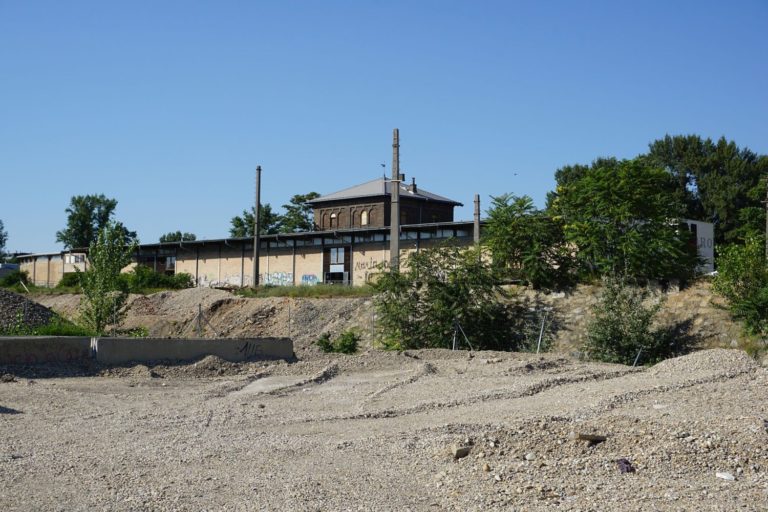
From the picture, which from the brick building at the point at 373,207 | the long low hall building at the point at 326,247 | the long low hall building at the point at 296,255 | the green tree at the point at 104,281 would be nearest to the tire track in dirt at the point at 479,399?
the green tree at the point at 104,281

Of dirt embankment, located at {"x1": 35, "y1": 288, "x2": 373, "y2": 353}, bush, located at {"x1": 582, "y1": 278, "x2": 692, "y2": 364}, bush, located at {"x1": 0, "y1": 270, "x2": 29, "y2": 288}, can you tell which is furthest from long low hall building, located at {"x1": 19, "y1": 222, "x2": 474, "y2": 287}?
bush, located at {"x1": 582, "y1": 278, "x2": 692, "y2": 364}

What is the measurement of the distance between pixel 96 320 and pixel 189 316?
54.3 ft

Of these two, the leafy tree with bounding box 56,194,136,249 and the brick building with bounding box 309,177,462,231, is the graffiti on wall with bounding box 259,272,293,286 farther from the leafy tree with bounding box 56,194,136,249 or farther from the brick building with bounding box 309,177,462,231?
the leafy tree with bounding box 56,194,136,249

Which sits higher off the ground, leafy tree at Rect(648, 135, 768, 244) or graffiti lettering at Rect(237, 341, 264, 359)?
leafy tree at Rect(648, 135, 768, 244)

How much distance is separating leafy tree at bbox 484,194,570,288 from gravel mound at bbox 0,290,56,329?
1603 cm

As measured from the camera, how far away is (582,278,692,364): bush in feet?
82.9

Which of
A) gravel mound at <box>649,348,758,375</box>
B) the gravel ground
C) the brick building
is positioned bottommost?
the gravel ground

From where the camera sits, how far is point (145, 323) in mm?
45438

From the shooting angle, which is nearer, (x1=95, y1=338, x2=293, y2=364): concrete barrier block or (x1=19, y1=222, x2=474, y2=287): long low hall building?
(x1=95, y1=338, x2=293, y2=364): concrete barrier block

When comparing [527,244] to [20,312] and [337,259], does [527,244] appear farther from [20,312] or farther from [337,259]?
[337,259]

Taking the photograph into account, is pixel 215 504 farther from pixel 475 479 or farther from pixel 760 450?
pixel 760 450

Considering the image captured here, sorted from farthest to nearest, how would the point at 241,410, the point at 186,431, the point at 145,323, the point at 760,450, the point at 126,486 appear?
the point at 145,323
the point at 241,410
the point at 186,431
the point at 760,450
the point at 126,486

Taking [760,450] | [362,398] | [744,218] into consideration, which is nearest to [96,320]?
[362,398]

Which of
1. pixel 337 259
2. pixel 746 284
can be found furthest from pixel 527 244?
pixel 337 259
